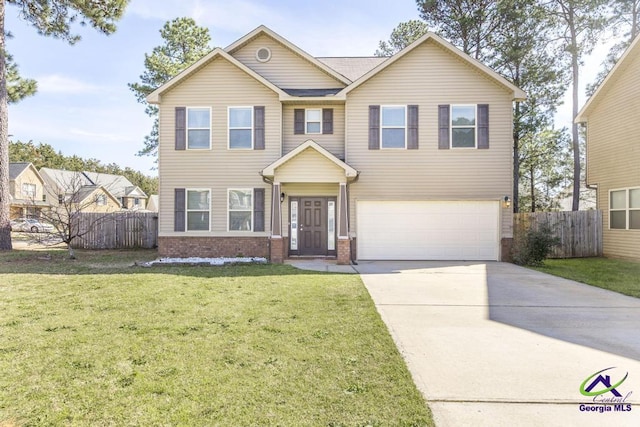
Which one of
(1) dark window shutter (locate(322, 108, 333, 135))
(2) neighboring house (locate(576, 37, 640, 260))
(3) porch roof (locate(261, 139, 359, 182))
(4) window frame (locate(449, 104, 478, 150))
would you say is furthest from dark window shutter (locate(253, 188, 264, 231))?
(2) neighboring house (locate(576, 37, 640, 260))

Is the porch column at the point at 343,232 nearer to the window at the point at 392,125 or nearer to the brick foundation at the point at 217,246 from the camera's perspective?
the window at the point at 392,125

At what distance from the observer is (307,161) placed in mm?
11320

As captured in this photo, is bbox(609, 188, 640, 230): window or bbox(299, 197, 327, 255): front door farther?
bbox(299, 197, 327, 255): front door

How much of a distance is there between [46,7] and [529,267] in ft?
68.1

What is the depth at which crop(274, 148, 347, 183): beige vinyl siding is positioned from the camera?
11297mm

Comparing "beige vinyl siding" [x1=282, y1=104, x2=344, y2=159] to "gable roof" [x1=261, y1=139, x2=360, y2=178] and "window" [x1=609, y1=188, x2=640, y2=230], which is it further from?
"window" [x1=609, y1=188, x2=640, y2=230]

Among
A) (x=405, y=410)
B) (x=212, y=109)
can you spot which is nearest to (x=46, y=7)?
(x=212, y=109)

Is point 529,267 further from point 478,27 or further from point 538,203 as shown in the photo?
point 538,203

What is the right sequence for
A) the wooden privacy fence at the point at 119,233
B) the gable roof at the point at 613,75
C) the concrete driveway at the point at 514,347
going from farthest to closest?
the wooden privacy fence at the point at 119,233
the gable roof at the point at 613,75
the concrete driveway at the point at 514,347

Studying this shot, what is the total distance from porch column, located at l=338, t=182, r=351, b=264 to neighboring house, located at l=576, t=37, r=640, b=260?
32.2 ft

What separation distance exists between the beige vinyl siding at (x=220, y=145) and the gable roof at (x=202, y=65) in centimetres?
16

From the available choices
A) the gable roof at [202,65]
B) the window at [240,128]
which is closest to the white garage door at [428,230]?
the window at [240,128]

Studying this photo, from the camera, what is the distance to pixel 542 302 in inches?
256

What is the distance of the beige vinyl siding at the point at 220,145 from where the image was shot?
484 inches
